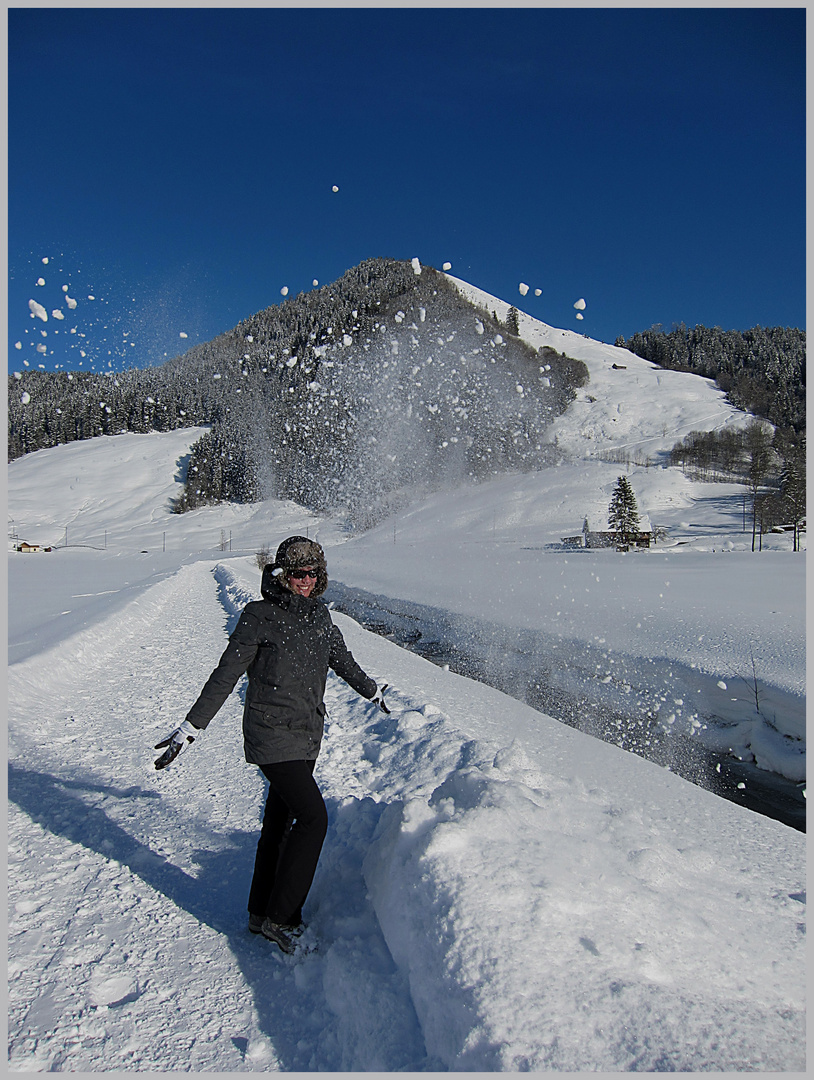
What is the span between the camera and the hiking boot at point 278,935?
2236 millimetres

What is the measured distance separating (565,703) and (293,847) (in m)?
6.40

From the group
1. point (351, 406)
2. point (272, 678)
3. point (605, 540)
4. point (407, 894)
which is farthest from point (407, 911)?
point (351, 406)

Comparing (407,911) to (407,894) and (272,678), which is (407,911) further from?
(272,678)

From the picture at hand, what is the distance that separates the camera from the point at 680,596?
15945mm

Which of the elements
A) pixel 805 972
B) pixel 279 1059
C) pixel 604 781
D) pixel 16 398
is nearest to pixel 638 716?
pixel 604 781

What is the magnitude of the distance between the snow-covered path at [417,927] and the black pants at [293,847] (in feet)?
0.58

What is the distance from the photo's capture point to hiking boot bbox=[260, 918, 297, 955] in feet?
7.34

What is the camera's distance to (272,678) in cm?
227

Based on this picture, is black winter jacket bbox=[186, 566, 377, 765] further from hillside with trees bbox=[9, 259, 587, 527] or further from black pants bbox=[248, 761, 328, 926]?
hillside with trees bbox=[9, 259, 587, 527]

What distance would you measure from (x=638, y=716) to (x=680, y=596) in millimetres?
9681

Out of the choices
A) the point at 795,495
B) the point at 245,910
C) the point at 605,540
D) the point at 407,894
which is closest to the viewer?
the point at 407,894

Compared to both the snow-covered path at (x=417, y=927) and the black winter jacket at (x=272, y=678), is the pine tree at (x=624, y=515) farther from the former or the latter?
the black winter jacket at (x=272, y=678)

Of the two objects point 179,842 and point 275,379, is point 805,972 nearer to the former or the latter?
point 179,842

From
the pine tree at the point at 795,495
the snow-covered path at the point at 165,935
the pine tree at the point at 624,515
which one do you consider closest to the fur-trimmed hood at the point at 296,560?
the snow-covered path at the point at 165,935
